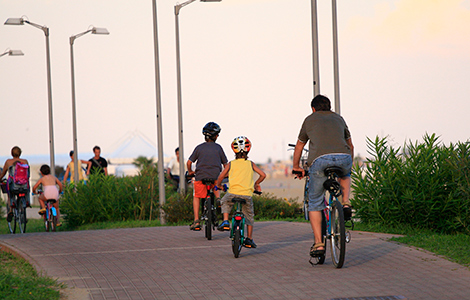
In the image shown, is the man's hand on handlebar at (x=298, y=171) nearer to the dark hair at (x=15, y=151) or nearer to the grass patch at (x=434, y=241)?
the grass patch at (x=434, y=241)

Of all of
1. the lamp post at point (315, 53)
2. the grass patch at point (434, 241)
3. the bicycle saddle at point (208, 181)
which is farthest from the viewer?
the lamp post at point (315, 53)

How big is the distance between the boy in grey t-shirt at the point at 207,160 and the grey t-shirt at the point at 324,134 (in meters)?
3.73

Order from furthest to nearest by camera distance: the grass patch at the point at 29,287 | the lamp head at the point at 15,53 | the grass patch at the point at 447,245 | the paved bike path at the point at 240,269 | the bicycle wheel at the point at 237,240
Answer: the lamp head at the point at 15,53 → the bicycle wheel at the point at 237,240 → the grass patch at the point at 447,245 → the paved bike path at the point at 240,269 → the grass patch at the point at 29,287

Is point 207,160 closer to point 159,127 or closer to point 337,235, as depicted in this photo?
point 337,235

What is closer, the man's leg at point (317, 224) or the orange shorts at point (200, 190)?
the man's leg at point (317, 224)

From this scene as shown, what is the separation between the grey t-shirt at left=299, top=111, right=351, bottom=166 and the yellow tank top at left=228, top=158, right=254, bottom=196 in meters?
1.63

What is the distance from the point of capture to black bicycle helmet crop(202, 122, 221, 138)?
41.9 feet

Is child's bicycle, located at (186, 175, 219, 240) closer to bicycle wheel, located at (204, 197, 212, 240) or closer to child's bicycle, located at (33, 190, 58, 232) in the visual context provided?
bicycle wheel, located at (204, 197, 212, 240)

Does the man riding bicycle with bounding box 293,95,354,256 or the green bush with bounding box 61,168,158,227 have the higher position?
the man riding bicycle with bounding box 293,95,354,256

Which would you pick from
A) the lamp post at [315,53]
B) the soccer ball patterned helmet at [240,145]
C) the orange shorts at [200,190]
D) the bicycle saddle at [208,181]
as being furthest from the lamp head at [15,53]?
the soccer ball patterned helmet at [240,145]

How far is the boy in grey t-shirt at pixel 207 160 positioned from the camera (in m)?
12.6

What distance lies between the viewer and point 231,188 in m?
10.5

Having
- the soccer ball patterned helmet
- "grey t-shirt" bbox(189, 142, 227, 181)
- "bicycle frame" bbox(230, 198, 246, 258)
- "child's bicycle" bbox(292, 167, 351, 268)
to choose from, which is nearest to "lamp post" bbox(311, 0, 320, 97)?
"grey t-shirt" bbox(189, 142, 227, 181)

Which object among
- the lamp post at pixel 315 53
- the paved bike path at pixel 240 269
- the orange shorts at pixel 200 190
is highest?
the lamp post at pixel 315 53
